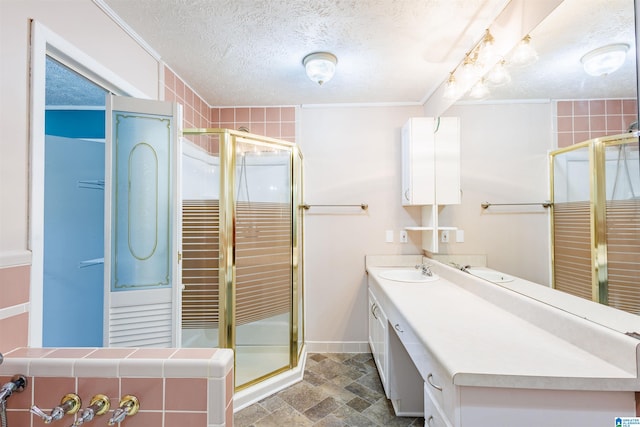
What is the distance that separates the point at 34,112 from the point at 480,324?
2192 millimetres

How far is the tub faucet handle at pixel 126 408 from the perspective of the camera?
855 millimetres

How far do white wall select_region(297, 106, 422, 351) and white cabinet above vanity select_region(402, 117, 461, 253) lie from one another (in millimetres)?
219

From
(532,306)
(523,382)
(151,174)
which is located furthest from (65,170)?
(532,306)

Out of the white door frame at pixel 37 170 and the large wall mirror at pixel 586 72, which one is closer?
the large wall mirror at pixel 586 72

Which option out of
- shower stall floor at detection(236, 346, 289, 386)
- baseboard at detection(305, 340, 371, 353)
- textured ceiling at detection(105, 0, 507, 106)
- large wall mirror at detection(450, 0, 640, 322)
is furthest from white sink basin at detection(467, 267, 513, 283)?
shower stall floor at detection(236, 346, 289, 386)

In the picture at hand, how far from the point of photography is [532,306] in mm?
1310

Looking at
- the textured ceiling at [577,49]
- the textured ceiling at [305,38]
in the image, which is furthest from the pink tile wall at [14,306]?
the textured ceiling at [577,49]

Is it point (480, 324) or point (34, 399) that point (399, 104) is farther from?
point (34, 399)

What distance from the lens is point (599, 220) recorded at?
104 cm

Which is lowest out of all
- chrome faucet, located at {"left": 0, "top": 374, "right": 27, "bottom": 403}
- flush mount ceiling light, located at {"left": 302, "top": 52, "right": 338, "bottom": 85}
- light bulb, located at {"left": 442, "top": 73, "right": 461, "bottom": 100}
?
chrome faucet, located at {"left": 0, "top": 374, "right": 27, "bottom": 403}

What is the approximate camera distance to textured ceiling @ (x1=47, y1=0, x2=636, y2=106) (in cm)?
110

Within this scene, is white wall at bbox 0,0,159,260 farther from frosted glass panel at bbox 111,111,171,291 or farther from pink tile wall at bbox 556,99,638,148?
pink tile wall at bbox 556,99,638,148

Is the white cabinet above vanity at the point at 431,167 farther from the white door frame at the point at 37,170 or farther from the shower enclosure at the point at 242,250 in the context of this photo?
the white door frame at the point at 37,170

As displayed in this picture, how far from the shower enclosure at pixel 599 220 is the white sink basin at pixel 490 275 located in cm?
33
